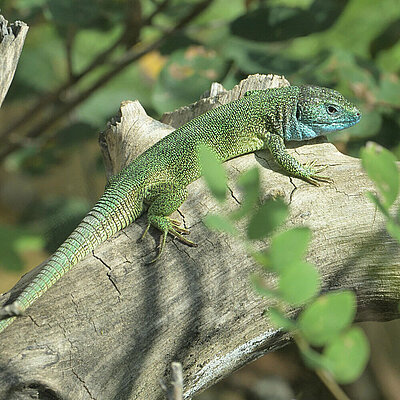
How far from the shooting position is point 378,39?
3.89m

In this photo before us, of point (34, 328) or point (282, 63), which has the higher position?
point (282, 63)

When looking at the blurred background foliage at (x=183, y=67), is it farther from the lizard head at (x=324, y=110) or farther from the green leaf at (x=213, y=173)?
the green leaf at (x=213, y=173)

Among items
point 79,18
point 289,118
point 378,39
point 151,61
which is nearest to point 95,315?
point 289,118

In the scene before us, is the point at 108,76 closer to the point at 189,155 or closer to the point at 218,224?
the point at 189,155

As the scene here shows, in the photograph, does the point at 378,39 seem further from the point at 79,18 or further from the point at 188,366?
the point at 188,366

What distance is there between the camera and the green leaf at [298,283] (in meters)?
0.68

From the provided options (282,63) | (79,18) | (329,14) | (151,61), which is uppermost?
(151,61)

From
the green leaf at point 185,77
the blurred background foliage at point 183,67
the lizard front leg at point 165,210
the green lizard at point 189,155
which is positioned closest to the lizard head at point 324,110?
the green lizard at point 189,155

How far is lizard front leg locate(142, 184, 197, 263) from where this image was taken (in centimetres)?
233

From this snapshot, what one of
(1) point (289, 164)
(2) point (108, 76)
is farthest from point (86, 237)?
(2) point (108, 76)

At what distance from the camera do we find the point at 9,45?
7.61ft

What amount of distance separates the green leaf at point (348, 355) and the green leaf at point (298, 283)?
7cm

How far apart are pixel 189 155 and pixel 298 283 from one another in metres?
2.17

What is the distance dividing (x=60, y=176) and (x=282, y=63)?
5200 millimetres
